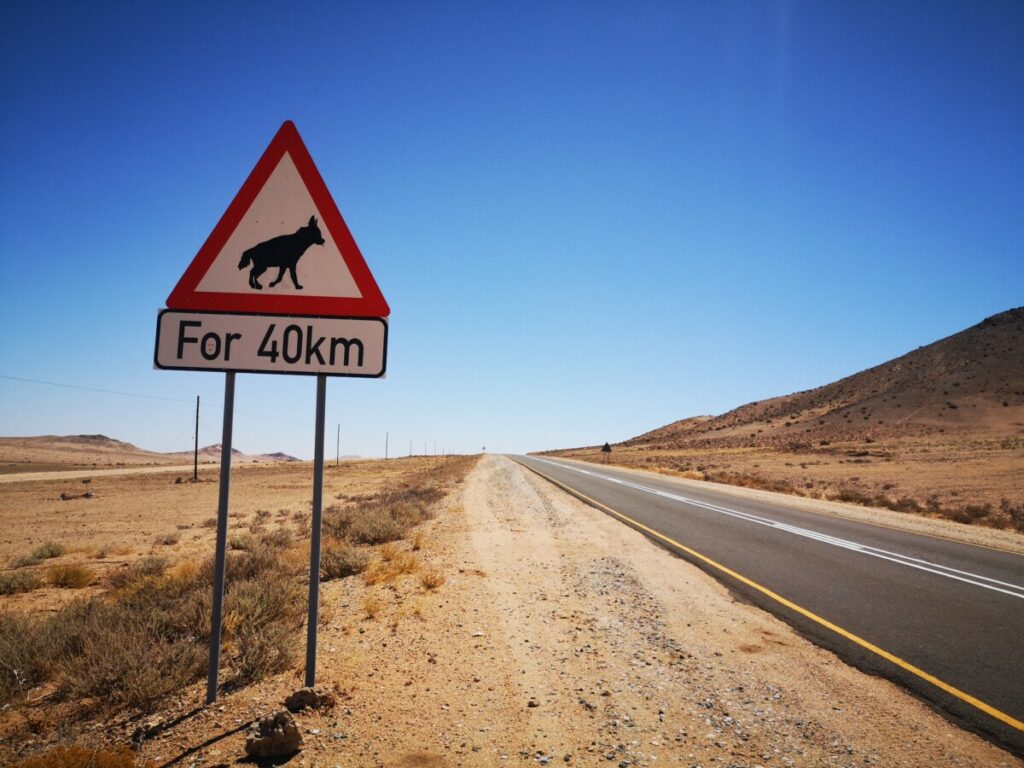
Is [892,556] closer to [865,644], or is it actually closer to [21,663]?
[865,644]

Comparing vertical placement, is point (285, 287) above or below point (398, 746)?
above

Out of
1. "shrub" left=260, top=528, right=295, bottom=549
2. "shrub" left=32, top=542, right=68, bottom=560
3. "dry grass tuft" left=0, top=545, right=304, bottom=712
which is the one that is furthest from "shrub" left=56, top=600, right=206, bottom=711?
"shrub" left=32, top=542, right=68, bottom=560

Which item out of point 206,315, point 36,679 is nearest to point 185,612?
point 36,679

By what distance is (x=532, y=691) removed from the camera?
13.5 feet

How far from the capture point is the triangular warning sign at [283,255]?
134 inches

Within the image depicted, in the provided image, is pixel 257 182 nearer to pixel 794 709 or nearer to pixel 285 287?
pixel 285 287

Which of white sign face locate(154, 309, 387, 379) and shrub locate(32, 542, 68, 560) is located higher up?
white sign face locate(154, 309, 387, 379)

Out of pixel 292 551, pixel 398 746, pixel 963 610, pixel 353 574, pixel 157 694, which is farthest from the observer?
pixel 292 551

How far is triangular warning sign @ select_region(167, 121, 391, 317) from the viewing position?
134 inches


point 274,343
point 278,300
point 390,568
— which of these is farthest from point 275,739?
point 390,568

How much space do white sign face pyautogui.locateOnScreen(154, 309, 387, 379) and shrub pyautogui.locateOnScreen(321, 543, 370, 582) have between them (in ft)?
16.8

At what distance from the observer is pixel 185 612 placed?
17.0 ft

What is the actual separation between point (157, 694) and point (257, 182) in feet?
11.5

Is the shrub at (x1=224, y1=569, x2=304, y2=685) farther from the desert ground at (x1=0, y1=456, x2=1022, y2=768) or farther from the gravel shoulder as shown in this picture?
the gravel shoulder
